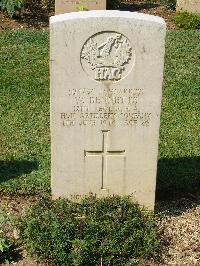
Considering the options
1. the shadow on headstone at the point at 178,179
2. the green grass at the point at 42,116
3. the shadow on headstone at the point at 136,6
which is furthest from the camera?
the shadow on headstone at the point at 136,6

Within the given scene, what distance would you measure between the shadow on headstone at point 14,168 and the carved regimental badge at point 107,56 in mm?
2034

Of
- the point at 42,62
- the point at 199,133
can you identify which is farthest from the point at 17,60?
the point at 199,133

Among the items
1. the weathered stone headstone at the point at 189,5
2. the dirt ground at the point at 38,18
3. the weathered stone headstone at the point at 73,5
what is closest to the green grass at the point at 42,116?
the dirt ground at the point at 38,18

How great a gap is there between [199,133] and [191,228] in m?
2.40

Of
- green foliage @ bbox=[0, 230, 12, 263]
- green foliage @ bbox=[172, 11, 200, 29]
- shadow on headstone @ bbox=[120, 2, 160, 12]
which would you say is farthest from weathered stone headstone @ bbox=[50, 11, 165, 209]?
shadow on headstone @ bbox=[120, 2, 160, 12]

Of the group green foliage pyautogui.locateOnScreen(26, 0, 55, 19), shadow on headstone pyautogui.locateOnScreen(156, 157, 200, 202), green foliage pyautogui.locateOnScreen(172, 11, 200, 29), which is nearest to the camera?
shadow on headstone pyautogui.locateOnScreen(156, 157, 200, 202)

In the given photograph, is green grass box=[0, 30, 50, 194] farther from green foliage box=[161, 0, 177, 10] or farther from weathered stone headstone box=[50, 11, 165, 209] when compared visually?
green foliage box=[161, 0, 177, 10]

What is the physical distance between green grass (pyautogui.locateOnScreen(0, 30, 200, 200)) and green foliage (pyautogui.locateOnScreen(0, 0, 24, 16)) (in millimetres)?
884

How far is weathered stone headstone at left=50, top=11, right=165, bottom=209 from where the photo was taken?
16.2ft

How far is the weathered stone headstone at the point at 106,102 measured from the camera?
4.94 m

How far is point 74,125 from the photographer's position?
210 inches

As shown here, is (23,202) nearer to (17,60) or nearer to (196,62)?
(17,60)

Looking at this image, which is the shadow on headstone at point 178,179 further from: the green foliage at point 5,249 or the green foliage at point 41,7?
the green foliage at point 41,7

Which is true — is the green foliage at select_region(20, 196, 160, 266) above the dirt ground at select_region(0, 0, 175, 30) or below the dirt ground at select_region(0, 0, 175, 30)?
below
